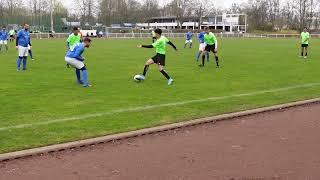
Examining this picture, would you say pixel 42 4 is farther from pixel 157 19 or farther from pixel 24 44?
pixel 24 44

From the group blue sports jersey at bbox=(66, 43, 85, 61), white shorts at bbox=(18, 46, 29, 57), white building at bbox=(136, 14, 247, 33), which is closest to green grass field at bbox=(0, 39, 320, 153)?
white shorts at bbox=(18, 46, 29, 57)

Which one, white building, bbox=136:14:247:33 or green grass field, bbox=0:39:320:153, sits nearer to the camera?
green grass field, bbox=0:39:320:153

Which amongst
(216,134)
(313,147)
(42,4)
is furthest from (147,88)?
(42,4)

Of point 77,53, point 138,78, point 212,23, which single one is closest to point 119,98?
point 77,53

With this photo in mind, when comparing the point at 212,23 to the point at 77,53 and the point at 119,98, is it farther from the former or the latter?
the point at 119,98

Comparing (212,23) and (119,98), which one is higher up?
(212,23)

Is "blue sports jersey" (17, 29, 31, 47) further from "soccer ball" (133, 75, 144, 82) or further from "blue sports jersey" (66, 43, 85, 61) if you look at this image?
"soccer ball" (133, 75, 144, 82)

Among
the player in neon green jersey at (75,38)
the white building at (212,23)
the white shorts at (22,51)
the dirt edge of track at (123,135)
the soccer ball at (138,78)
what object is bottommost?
the dirt edge of track at (123,135)

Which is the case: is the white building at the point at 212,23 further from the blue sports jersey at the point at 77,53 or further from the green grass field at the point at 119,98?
the blue sports jersey at the point at 77,53

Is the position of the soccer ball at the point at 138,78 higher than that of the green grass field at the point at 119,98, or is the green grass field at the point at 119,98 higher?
the soccer ball at the point at 138,78

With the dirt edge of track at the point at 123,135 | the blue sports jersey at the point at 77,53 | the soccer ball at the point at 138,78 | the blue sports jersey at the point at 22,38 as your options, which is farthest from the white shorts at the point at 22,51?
the dirt edge of track at the point at 123,135

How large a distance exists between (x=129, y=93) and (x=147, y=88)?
1.20m

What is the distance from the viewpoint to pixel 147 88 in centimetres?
1365

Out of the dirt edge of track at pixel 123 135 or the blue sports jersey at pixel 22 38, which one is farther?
the blue sports jersey at pixel 22 38
